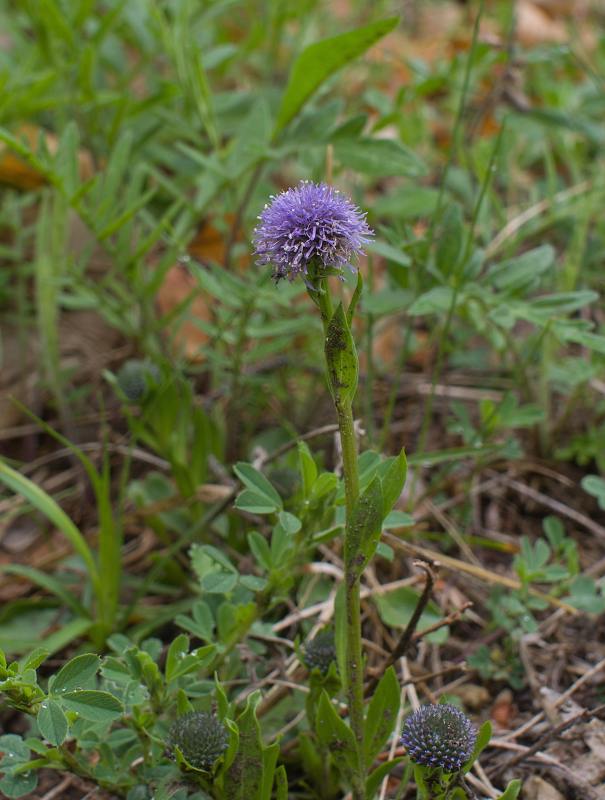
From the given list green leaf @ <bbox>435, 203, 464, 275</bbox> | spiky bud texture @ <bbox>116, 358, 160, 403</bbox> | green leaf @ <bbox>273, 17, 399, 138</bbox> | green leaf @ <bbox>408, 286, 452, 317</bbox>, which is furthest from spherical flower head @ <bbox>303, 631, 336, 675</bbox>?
green leaf @ <bbox>273, 17, 399, 138</bbox>

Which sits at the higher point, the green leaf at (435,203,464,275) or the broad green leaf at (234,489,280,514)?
the green leaf at (435,203,464,275)

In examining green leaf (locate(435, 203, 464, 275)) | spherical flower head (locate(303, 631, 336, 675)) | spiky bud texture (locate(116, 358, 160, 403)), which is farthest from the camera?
spiky bud texture (locate(116, 358, 160, 403))

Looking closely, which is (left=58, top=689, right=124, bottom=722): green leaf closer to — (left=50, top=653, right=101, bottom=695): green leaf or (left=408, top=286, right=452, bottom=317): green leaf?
(left=50, top=653, right=101, bottom=695): green leaf

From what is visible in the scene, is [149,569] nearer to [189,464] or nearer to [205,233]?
[189,464]

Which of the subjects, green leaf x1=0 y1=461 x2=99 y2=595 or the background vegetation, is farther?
green leaf x1=0 y1=461 x2=99 y2=595

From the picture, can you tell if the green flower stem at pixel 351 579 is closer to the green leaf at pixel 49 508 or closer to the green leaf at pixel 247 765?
the green leaf at pixel 247 765

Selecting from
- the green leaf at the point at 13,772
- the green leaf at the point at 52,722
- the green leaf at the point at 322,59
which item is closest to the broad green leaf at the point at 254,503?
the green leaf at the point at 52,722
